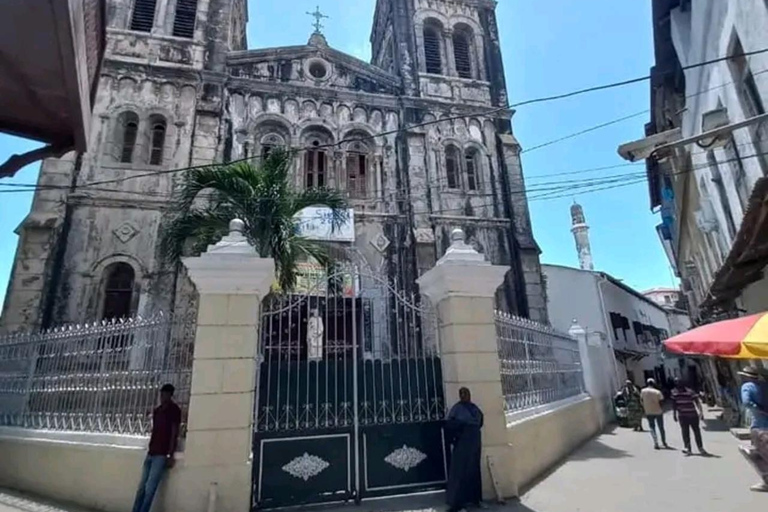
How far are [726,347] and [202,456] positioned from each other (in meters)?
5.89

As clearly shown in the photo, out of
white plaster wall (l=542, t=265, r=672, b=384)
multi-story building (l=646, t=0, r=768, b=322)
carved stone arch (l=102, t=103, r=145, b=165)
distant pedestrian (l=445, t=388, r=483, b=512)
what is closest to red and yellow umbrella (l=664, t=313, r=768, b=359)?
multi-story building (l=646, t=0, r=768, b=322)

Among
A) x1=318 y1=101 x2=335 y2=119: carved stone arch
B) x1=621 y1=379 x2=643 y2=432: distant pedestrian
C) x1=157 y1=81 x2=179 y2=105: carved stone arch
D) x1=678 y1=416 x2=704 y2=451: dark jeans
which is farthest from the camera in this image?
x1=318 y1=101 x2=335 y2=119: carved stone arch

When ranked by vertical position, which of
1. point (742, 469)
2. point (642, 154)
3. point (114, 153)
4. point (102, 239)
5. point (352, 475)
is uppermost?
point (114, 153)

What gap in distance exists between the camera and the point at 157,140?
501 inches

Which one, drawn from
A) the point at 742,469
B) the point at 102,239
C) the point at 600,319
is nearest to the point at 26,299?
the point at 102,239

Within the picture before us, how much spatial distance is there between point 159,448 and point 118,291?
26.8 feet

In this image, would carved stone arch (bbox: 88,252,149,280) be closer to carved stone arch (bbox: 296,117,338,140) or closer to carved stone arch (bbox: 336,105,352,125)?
carved stone arch (bbox: 296,117,338,140)

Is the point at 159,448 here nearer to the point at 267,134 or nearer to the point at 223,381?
the point at 223,381

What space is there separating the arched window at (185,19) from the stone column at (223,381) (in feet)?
41.7

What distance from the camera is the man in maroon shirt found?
407 centimetres

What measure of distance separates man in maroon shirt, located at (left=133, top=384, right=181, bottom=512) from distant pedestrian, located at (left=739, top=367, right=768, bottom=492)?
6320 millimetres

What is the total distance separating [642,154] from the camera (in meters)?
6.19

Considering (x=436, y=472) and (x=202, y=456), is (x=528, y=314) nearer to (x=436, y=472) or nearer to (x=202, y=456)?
(x=436, y=472)

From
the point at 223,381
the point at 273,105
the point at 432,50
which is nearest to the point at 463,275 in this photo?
the point at 223,381
